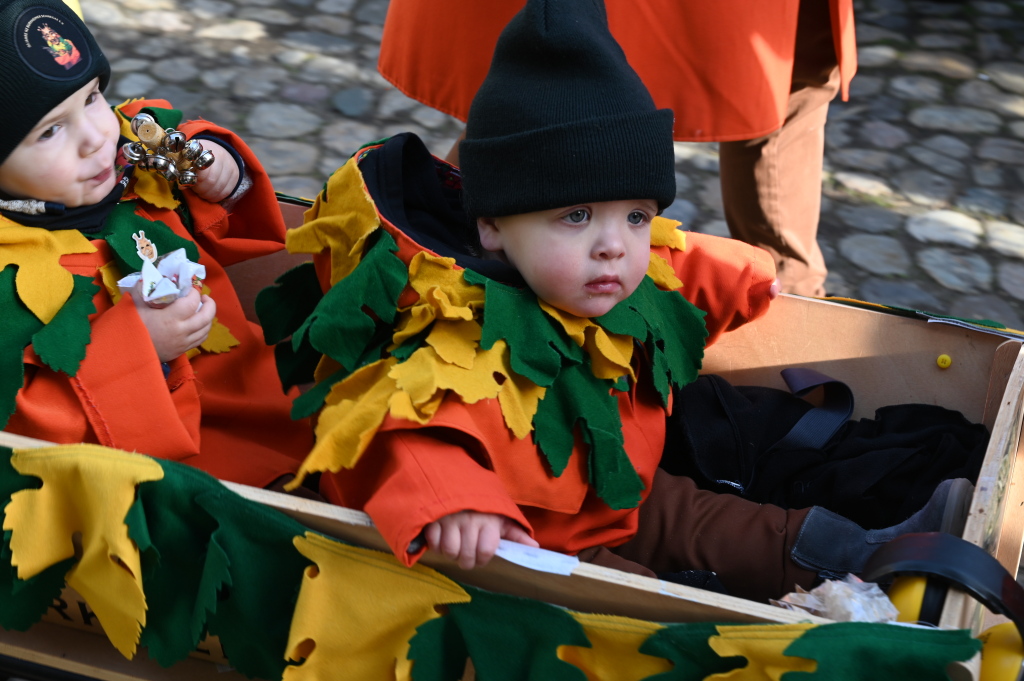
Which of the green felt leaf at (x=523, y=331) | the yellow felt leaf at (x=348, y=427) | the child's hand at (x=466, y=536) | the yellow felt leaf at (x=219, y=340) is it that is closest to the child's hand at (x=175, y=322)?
the yellow felt leaf at (x=219, y=340)

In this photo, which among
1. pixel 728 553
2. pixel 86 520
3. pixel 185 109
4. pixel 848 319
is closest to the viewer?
pixel 86 520

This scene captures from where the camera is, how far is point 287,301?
4.63 ft

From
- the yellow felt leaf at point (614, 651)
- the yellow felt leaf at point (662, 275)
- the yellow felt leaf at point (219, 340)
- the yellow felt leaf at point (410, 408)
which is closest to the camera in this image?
the yellow felt leaf at point (614, 651)

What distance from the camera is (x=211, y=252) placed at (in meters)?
1.56

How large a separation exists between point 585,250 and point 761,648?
477 mm

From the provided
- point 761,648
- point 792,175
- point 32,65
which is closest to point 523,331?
point 761,648

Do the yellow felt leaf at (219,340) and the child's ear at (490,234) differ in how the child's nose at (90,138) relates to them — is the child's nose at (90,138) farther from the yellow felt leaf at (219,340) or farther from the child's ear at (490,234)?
the child's ear at (490,234)

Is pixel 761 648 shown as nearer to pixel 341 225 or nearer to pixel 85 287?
pixel 341 225

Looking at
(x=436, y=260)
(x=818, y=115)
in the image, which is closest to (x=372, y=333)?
(x=436, y=260)

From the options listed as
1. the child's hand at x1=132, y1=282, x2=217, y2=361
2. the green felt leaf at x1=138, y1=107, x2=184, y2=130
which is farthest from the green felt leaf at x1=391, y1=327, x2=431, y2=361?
the green felt leaf at x1=138, y1=107, x2=184, y2=130

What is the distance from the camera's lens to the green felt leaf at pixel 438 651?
0.98m

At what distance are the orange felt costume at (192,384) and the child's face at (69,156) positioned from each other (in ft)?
0.21

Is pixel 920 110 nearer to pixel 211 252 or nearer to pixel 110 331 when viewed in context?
pixel 211 252

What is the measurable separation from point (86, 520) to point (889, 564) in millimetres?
836
